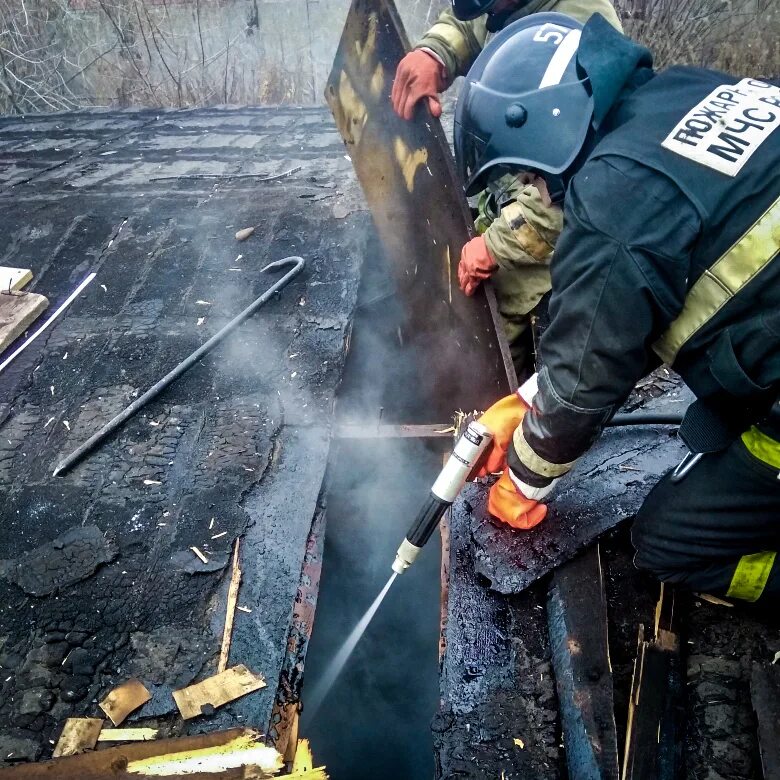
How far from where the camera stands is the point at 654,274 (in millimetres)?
1819

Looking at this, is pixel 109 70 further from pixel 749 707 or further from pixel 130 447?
pixel 749 707

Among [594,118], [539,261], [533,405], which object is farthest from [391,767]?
[594,118]

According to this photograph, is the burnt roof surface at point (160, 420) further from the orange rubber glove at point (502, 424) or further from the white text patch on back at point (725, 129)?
the white text patch on back at point (725, 129)

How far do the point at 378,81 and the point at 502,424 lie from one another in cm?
247

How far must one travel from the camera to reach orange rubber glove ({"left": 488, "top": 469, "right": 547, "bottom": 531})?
254 cm

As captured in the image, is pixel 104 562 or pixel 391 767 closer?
pixel 104 562

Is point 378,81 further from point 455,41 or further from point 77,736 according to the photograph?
point 77,736

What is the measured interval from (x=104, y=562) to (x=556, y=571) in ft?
6.04

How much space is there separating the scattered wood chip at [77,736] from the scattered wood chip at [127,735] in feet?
0.09

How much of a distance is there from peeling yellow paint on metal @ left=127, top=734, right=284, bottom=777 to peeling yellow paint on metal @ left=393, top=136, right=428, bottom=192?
2855 mm

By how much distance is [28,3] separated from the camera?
11000mm

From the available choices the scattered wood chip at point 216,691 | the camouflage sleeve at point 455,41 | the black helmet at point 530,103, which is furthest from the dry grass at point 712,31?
the scattered wood chip at point 216,691

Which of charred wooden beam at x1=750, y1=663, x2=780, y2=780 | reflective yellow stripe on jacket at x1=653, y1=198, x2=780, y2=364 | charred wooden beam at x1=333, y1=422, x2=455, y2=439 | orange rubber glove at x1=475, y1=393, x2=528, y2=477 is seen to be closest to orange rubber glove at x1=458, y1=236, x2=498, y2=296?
charred wooden beam at x1=333, y1=422, x2=455, y2=439

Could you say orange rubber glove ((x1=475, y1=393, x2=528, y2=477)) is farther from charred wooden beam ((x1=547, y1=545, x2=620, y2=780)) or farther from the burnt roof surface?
the burnt roof surface
